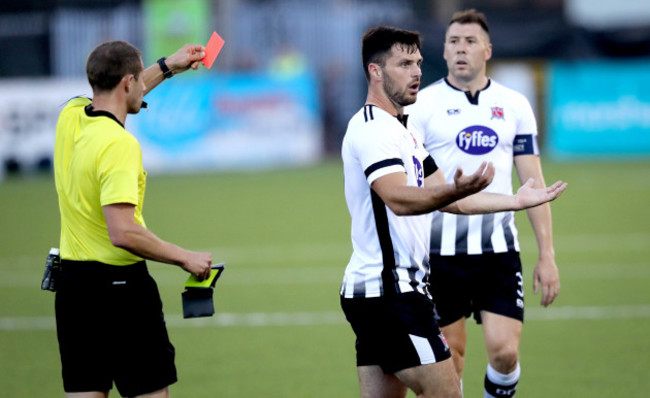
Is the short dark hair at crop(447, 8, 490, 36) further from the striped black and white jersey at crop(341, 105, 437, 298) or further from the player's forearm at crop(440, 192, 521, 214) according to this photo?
the striped black and white jersey at crop(341, 105, 437, 298)

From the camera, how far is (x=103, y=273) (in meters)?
5.31

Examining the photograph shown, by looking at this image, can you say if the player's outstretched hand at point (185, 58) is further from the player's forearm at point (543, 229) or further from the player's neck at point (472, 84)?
the player's forearm at point (543, 229)

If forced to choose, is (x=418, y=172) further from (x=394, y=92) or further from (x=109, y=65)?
(x=109, y=65)

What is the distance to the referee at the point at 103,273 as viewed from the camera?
520cm

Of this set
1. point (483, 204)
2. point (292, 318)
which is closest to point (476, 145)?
point (483, 204)

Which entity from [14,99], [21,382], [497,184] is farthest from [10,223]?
[497,184]

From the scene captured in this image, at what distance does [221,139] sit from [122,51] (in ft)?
65.5

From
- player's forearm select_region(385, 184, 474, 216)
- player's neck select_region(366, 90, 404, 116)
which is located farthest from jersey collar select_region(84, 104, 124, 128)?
player's forearm select_region(385, 184, 474, 216)

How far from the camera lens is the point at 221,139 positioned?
25125 millimetres

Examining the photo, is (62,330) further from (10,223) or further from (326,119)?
(326,119)

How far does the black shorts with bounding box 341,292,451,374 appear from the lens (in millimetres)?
5160

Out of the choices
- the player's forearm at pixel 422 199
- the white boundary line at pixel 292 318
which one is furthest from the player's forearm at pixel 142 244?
the white boundary line at pixel 292 318

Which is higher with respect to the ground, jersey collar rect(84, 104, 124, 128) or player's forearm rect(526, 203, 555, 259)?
jersey collar rect(84, 104, 124, 128)

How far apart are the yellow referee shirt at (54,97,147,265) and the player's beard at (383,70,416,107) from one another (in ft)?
4.15
